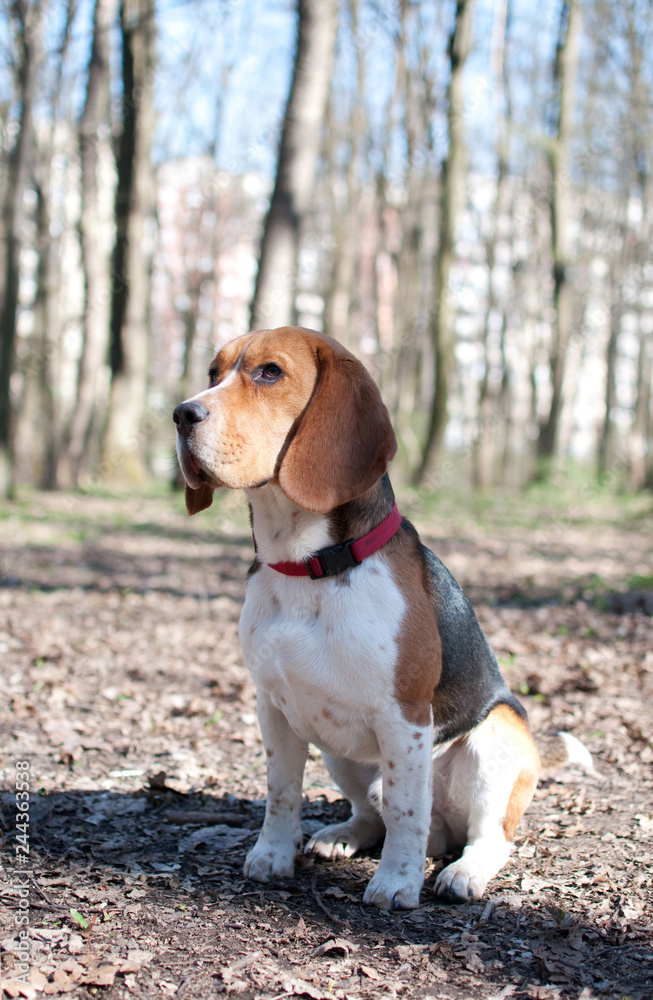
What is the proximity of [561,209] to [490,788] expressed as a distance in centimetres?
2003

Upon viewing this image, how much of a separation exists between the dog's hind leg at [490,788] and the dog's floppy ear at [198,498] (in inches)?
57.5

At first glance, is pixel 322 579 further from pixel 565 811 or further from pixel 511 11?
pixel 511 11

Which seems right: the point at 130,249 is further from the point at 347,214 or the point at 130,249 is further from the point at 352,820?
the point at 352,820

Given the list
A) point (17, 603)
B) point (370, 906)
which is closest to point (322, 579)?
point (370, 906)

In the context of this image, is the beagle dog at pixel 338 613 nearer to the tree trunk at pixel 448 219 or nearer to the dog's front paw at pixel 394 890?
the dog's front paw at pixel 394 890

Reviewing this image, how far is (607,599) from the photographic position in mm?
8617

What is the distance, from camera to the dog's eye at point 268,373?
3197 mm

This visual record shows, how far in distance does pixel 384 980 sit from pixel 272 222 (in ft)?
39.0

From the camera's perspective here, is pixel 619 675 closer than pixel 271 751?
No

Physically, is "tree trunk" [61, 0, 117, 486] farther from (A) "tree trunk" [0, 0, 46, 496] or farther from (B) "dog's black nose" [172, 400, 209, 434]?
(B) "dog's black nose" [172, 400, 209, 434]

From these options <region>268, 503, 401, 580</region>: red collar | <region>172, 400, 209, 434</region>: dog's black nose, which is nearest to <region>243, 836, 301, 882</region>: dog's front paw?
<region>268, 503, 401, 580</region>: red collar

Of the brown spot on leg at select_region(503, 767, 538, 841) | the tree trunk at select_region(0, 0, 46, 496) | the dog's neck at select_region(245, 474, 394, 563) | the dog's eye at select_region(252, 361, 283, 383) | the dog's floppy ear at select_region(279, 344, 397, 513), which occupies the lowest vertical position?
the brown spot on leg at select_region(503, 767, 538, 841)

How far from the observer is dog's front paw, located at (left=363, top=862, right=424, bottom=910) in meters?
3.18

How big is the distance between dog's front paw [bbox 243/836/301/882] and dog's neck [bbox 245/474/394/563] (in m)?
1.19
